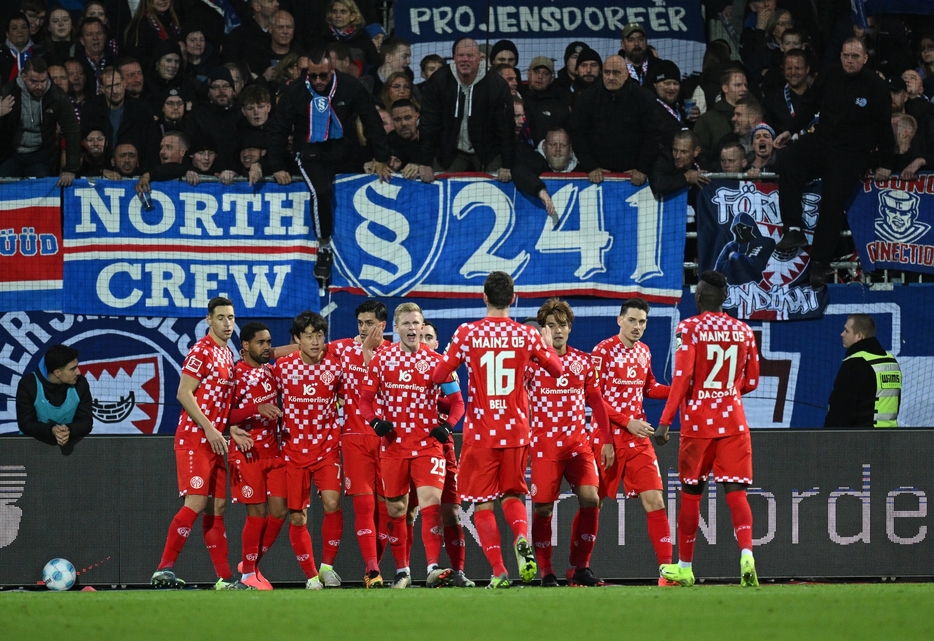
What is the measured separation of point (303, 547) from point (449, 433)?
1.48 m

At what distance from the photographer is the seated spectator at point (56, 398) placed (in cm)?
941

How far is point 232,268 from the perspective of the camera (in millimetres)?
11703

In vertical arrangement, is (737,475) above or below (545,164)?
below

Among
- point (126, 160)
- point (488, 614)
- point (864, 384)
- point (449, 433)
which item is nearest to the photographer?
point (488, 614)

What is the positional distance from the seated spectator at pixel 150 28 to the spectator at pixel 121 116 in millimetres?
607

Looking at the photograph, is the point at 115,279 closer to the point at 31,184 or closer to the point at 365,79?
Result: the point at 31,184

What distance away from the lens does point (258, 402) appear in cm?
867

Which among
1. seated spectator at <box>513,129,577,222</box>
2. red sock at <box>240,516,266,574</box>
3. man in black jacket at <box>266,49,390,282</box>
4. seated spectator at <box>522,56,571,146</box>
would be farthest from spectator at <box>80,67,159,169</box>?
red sock at <box>240,516,266,574</box>

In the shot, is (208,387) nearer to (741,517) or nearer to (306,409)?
(306,409)

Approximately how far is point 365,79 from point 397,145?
4.07ft

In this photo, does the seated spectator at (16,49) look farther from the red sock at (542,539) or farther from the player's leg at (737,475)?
the player's leg at (737,475)

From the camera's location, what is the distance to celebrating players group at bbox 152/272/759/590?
7.87 metres

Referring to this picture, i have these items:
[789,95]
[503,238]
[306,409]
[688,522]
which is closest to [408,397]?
[306,409]

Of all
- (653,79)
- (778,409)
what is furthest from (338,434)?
(653,79)
